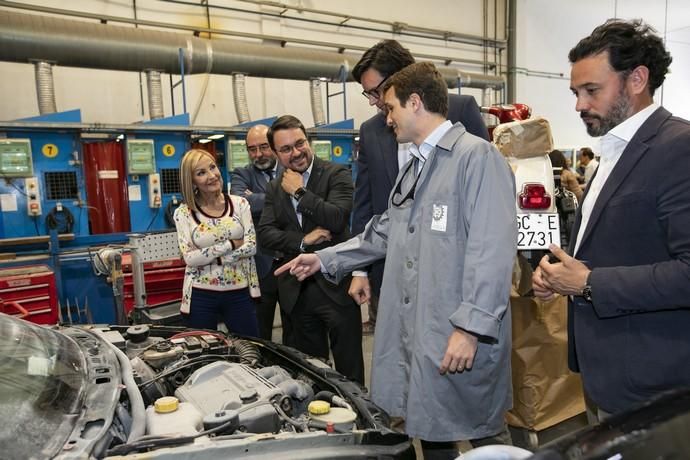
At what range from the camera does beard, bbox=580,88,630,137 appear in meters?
1.44

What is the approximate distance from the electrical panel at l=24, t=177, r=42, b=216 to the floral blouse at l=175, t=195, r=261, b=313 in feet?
8.03

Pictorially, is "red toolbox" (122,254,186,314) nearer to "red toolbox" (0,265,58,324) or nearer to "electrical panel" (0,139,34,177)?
"red toolbox" (0,265,58,324)

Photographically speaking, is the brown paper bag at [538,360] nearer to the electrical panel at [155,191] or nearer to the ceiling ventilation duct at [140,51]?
the electrical panel at [155,191]

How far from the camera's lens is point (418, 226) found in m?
1.78

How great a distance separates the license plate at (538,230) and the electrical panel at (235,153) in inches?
151

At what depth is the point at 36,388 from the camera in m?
1.41

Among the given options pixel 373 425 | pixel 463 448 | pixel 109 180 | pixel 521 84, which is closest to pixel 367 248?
pixel 373 425

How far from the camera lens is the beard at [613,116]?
144 cm

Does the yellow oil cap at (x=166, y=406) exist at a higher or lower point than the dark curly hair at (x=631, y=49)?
lower

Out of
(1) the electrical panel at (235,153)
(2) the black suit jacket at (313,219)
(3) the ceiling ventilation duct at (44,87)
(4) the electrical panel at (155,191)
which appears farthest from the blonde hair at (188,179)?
(3) the ceiling ventilation duct at (44,87)

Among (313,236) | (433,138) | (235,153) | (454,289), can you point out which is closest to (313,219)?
(313,236)

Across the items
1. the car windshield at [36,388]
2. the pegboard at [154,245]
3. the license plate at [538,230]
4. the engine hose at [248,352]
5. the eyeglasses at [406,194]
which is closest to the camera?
the car windshield at [36,388]

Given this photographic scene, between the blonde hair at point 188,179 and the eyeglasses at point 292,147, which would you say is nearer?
the eyeglasses at point 292,147

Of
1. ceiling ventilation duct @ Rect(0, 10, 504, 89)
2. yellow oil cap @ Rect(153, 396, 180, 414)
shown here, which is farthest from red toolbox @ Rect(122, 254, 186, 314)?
yellow oil cap @ Rect(153, 396, 180, 414)
